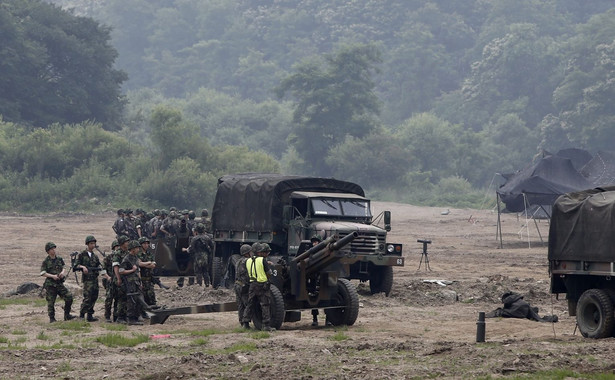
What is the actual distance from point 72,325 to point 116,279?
115cm

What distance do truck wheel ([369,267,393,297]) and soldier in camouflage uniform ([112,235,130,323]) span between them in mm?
6715

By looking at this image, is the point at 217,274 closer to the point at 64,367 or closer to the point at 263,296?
the point at 263,296

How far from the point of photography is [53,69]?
75.1 m

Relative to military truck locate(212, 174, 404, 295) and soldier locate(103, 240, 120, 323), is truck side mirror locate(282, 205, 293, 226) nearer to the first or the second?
military truck locate(212, 174, 404, 295)

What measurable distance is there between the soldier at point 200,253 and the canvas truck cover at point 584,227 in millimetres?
11272

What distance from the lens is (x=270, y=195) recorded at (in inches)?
1035

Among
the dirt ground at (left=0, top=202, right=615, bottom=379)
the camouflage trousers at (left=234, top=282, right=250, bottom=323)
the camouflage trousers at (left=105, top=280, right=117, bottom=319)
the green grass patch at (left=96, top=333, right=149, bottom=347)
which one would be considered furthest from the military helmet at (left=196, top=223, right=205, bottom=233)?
the green grass patch at (left=96, top=333, right=149, bottom=347)

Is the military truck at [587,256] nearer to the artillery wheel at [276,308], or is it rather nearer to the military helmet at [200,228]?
the artillery wheel at [276,308]

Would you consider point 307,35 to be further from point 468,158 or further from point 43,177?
point 43,177

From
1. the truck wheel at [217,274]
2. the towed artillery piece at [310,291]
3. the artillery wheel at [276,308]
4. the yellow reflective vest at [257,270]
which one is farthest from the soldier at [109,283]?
the truck wheel at [217,274]

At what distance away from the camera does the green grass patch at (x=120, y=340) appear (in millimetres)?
17531

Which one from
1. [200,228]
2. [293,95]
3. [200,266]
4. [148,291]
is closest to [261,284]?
[148,291]

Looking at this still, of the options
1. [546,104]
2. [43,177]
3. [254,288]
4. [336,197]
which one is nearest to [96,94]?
[43,177]

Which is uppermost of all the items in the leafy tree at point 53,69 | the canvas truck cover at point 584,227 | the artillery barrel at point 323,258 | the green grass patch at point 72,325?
the leafy tree at point 53,69
